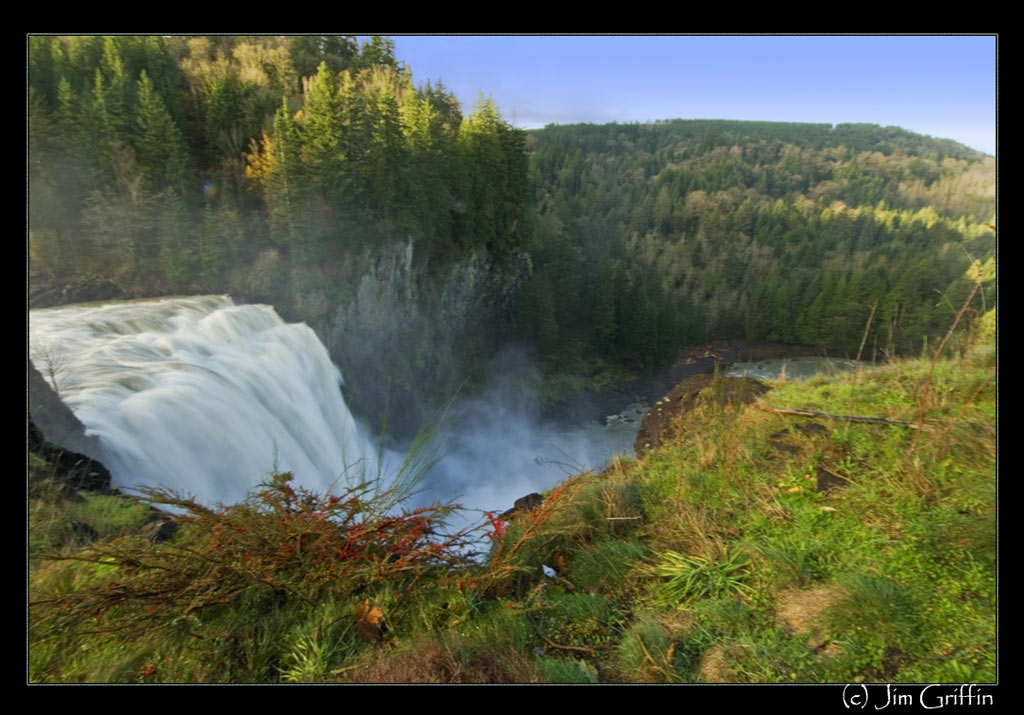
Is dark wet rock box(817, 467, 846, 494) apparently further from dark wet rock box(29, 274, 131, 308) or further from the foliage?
dark wet rock box(29, 274, 131, 308)

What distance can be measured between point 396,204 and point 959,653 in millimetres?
19402

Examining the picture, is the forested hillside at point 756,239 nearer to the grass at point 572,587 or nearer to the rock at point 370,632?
the grass at point 572,587

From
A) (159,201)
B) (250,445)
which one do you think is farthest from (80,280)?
(250,445)

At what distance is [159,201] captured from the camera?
12523 mm

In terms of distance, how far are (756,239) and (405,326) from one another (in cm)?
5098

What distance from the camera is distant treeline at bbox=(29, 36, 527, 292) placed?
9578mm

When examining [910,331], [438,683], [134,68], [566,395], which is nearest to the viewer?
[438,683]

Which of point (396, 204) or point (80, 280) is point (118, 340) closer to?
point (80, 280)

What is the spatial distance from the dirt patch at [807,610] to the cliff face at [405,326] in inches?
493

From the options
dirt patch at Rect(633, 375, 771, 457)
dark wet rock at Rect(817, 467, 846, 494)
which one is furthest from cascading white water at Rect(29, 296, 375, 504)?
dirt patch at Rect(633, 375, 771, 457)

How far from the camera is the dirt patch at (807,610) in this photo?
251 centimetres

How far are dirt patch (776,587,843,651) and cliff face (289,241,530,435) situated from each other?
12.5 metres

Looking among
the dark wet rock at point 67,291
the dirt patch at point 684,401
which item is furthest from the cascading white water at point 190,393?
the dirt patch at point 684,401

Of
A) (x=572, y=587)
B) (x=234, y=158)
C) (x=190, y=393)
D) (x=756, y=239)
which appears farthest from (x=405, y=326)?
(x=756, y=239)
